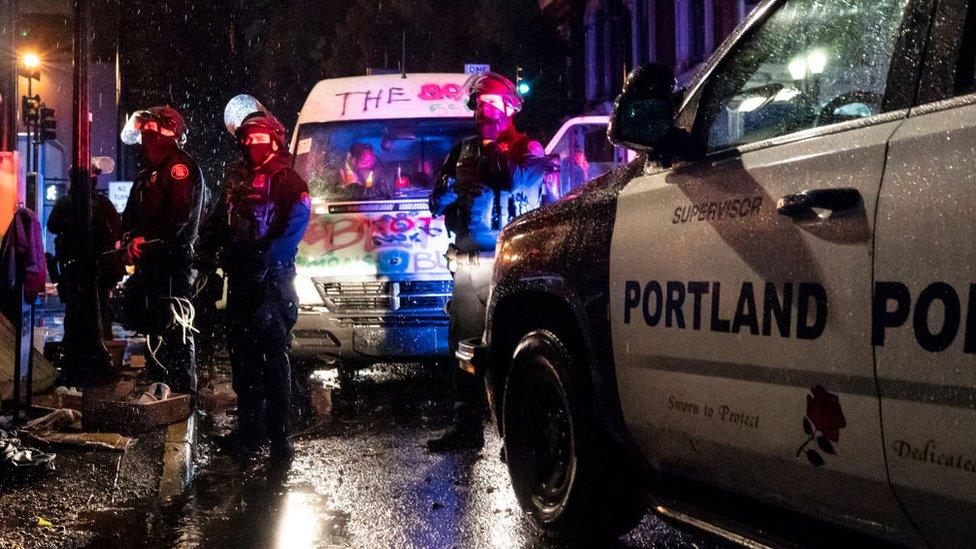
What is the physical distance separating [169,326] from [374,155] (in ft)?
8.85

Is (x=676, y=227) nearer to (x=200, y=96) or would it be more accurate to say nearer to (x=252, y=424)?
(x=252, y=424)

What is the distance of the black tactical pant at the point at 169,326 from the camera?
24.0ft

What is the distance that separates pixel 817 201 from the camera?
8.70 feet

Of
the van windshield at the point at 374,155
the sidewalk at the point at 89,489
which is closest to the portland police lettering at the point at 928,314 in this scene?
the sidewalk at the point at 89,489

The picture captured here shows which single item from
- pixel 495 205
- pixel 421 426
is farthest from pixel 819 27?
pixel 421 426

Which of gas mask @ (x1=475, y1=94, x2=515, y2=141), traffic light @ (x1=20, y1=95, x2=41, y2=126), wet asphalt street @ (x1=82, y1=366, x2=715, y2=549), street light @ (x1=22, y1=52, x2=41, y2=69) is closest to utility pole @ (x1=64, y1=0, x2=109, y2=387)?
wet asphalt street @ (x1=82, y1=366, x2=715, y2=549)

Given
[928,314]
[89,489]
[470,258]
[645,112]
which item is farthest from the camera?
[470,258]

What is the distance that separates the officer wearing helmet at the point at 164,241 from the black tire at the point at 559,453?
3.51 m

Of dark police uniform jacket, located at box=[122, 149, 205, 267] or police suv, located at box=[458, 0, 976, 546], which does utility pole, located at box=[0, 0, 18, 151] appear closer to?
dark police uniform jacket, located at box=[122, 149, 205, 267]

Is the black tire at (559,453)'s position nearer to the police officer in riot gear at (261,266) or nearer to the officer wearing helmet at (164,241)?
the police officer in riot gear at (261,266)

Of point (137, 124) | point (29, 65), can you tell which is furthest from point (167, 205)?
point (29, 65)

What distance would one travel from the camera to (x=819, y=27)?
10.1 ft

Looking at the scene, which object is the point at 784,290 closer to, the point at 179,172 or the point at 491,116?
the point at 491,116

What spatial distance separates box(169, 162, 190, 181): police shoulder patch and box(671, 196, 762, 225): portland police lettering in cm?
478
